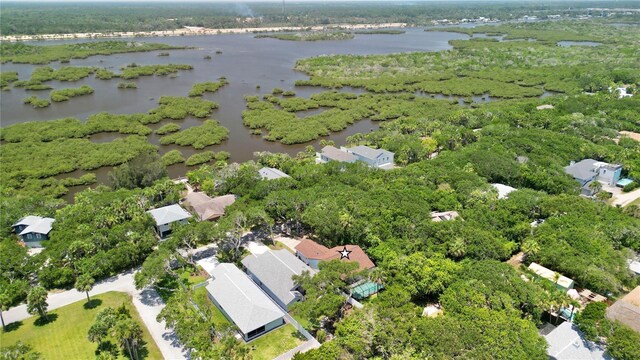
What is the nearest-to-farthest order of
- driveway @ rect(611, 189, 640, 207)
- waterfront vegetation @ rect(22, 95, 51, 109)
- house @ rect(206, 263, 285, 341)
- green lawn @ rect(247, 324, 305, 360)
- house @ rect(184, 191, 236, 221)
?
green lawn @ rect(247, 324, 305, 360) → house @ rect(206, 263, 285, 341) → house @ rect(184, 191, 236, 221) → driveway @ rect(611, 189, 640, 207) → waterfront vegetation @ rect(22, 95, 51, 109)

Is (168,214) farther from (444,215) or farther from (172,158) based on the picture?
(444,215)

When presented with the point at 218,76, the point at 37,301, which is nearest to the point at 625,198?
the point at 37,301

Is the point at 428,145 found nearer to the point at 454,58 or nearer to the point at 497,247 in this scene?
the point at 497,247

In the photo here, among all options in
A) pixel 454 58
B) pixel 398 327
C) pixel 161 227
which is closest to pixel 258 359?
pixel 398 327

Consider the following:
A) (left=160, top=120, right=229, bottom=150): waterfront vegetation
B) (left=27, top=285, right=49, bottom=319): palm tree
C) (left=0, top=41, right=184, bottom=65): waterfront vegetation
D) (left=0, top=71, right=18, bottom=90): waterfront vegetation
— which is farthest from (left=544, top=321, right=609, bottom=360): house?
(left=0, top=41, right=184, bottom=65): waterfront vegetation

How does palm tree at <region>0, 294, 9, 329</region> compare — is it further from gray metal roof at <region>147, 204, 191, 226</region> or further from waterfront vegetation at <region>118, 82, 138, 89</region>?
waterfront vegetation at <region>118, 82, 138, 89</region>
